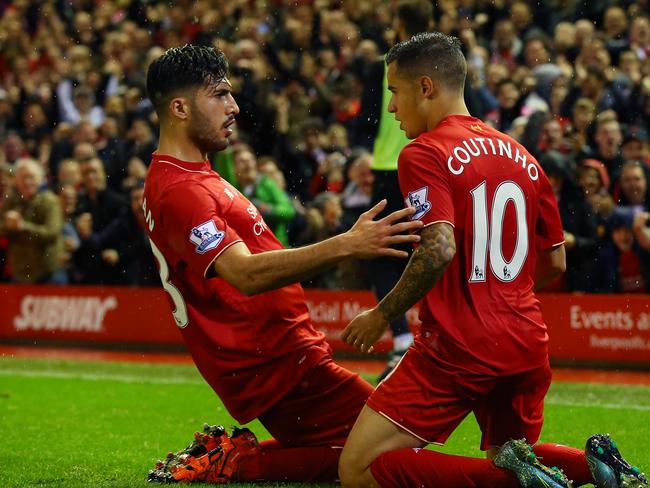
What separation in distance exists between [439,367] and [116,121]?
Result: 1210 centimetres

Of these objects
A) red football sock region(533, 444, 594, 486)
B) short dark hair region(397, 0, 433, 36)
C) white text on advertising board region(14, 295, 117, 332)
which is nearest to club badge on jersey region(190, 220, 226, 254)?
red football sock region(533, 444, 594, 486)

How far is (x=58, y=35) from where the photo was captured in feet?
67.3

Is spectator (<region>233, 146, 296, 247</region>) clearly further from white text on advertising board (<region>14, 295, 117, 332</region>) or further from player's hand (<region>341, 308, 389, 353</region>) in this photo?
player's hand (<region>341, 308, 389, 353</region>)

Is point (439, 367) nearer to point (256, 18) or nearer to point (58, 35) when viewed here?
point (256, 18)

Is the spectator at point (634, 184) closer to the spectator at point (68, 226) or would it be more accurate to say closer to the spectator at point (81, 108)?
the spectator at point (68, 226)

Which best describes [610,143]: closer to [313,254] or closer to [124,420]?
[124,420]

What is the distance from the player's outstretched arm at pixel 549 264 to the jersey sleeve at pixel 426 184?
81 centimetres

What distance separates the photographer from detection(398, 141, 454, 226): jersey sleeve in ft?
15.5

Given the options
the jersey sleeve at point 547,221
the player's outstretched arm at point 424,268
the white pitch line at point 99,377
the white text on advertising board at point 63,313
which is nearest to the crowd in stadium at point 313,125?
the white text on advertising board at point 63,313

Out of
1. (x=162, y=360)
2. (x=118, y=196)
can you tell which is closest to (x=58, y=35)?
(x=118, y=196)

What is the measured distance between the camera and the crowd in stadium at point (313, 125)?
11477 millimetres

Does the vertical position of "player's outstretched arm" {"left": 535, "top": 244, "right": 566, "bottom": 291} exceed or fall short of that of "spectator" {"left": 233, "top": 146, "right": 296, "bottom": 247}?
it exceeds it

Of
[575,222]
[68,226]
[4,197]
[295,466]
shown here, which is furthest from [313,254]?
[4,197]

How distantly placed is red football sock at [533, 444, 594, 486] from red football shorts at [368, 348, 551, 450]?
0.47 ft
